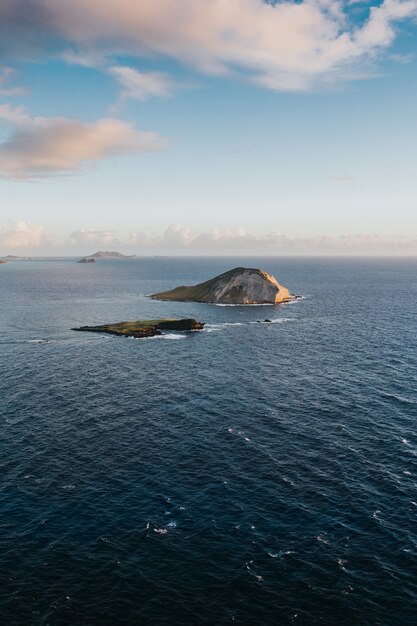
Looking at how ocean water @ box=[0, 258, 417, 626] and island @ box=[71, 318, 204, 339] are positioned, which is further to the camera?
island @ box=[71, 318, 204, 339]

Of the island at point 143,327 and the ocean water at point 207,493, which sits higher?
the island at point 143,327

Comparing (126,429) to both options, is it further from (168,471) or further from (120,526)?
(120,526)

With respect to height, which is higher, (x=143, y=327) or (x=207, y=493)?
(x=143, y=327)

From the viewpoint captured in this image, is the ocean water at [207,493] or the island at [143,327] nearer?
the ocean water at [207,493]

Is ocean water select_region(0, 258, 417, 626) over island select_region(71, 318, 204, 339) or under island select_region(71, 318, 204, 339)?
under
